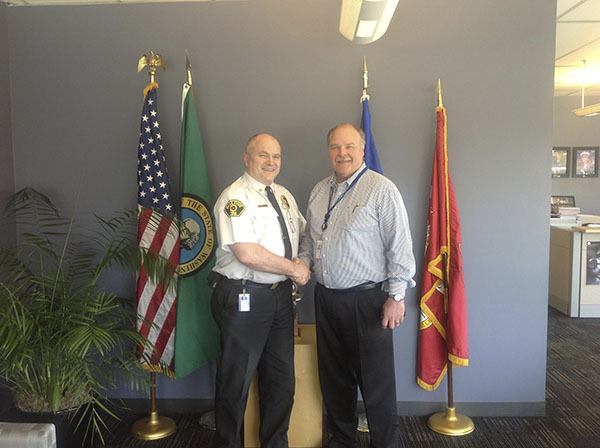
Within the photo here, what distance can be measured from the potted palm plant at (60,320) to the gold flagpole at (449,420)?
1.69 metres

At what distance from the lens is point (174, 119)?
9.86ft

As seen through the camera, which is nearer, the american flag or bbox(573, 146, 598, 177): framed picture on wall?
the american flag

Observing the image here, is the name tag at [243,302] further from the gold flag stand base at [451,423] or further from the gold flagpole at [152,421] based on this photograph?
the gold flag stand base at [451,423]

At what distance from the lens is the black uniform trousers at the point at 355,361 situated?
2367 mm

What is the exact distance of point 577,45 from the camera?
5066 mm

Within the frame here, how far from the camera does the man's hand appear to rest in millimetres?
2296

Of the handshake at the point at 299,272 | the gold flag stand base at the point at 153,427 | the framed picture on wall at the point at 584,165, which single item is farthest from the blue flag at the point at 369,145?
the framed picture on wall at the point at 584,165

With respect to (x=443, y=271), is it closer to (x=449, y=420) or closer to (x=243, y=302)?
(x=449, y=420)

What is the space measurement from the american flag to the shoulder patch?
2.00ft

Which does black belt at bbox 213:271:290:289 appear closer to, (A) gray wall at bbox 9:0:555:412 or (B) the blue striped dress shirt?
(B) the blue striped dress shirt

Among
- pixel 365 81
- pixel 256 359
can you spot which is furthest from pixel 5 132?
pixel 365 81

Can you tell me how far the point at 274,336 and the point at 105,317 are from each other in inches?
42.8

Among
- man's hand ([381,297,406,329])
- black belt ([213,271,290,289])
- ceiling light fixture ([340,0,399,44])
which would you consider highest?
ceiling light fixture ([340,0,399,44])

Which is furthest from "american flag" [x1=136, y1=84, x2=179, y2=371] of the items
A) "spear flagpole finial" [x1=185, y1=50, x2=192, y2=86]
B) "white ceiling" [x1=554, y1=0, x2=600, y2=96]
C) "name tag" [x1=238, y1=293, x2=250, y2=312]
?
"white ceiling" [x1=554, y1=0, x2=600, y2=96]
